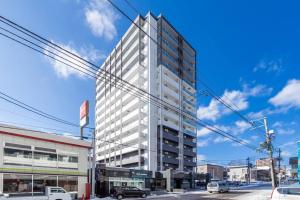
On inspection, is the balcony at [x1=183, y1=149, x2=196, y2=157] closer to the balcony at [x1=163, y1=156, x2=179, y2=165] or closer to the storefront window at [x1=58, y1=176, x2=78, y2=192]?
the balcony at [x1=163, y1=156, x2=179, y2=165]

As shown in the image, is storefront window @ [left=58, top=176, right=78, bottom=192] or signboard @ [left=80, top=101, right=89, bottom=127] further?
signboard @ [left=80, top=101, right=89, bottom=127]

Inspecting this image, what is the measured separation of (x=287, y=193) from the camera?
782 inches

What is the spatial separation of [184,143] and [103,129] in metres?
33.3

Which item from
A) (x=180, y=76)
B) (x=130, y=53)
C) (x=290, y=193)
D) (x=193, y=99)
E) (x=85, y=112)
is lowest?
(x=290, y=193)

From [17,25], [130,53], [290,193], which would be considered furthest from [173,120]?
[17,25]

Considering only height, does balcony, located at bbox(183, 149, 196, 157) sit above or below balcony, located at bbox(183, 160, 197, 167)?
above

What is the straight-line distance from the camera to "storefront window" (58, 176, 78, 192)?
34.4 meters

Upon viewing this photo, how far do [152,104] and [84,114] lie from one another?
32.4 metres

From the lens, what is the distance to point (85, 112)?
136 feet

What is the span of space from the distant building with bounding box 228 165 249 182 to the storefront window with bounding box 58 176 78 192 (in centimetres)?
12230

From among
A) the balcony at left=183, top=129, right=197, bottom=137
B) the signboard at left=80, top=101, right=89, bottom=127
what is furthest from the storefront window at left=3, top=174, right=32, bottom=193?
the balcony at left=183, top=129, right=197, bottom=137

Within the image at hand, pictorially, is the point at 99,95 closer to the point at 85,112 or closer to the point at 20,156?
the point at 85,112

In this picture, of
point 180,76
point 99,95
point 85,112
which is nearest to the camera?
point 85,112

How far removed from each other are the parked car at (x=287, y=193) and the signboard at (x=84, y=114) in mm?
26900
